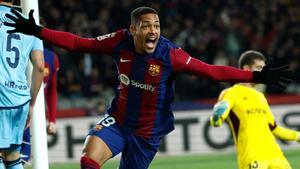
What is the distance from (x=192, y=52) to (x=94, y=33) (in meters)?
2.14

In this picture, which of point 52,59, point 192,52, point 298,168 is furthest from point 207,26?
point 52,59

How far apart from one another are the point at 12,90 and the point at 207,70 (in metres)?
1.56

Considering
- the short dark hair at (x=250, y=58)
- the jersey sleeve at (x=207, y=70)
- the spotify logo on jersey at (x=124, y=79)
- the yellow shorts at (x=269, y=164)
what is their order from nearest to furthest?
1. the jersey sleeve at (x=207, y=70)
2. the spotify logo on jersey at (x=124, y=79)
3. the yellow shorts at (x=269, y=164)
4. the short dark hair at (x=250, y=58)

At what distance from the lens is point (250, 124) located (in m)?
7.61

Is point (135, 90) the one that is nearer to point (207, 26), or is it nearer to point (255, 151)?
point (255, 151)

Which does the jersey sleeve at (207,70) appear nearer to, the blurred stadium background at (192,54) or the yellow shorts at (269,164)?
the yellow shorts at (269,164)

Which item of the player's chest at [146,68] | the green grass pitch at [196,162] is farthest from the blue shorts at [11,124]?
the green grass pitch at [196,162]

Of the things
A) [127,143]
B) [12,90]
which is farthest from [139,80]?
[12,90]

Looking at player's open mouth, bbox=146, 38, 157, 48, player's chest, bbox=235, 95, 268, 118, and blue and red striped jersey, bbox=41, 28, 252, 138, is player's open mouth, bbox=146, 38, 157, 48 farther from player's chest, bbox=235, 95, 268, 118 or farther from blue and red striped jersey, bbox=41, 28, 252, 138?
player's chest, bbox=235, 95, 268, 118

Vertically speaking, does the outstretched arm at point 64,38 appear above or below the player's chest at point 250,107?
above

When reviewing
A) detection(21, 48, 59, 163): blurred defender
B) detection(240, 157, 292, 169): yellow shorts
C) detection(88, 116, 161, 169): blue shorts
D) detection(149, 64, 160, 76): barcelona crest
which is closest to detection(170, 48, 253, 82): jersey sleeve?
detection(149, 64, 160, 76): barcelona crest

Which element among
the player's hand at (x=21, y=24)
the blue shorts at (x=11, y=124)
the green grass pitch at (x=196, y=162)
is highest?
the player's hand at (x=21, y=24)

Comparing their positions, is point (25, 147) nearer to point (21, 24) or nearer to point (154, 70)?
point (154, 70)

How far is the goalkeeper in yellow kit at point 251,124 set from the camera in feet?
24.4
